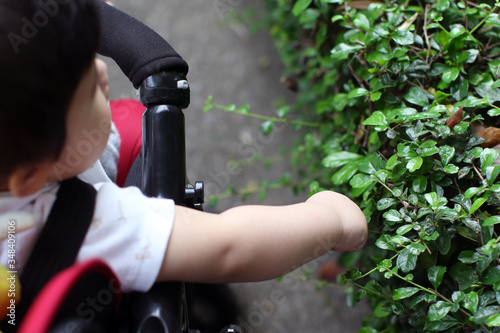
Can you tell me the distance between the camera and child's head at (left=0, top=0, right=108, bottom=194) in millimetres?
629

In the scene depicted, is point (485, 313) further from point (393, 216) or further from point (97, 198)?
point (97, 198)

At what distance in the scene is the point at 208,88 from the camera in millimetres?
2418

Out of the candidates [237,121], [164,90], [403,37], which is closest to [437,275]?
[403,37]

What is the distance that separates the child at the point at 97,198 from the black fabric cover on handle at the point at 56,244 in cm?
1

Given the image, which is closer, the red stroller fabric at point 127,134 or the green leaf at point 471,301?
the green leaf at point 471,301

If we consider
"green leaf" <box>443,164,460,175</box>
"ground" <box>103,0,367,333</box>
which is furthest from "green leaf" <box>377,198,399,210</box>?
"ground" <box>103,0,367,333</box>

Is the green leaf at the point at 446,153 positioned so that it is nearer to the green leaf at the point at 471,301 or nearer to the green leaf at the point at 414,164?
the green leaf at the point at 414,164

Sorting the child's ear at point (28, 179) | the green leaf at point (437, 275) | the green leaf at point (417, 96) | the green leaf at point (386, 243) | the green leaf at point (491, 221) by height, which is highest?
the child's ear at point (28, 179)

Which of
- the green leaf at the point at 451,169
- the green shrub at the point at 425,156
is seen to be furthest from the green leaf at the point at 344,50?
the green leaf at the point at 451,169

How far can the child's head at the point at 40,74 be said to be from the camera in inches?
24.8

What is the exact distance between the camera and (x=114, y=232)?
0.73 meters

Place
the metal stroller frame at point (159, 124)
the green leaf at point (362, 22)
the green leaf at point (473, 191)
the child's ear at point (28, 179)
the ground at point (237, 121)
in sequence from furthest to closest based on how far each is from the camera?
the ground at point (237, 121) < the green leaf at point (362, 22) < the green leaf at point (473, 191) < the metal stroller frame at point (159, 124) < the child's ear at point (28, 179)

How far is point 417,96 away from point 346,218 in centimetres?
36

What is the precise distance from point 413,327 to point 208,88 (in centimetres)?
166
